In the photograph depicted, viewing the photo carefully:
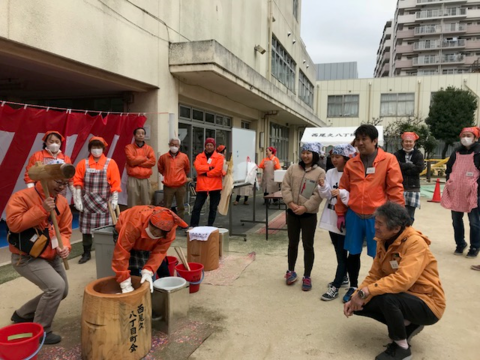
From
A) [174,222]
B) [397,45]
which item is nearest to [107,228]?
[174,222]

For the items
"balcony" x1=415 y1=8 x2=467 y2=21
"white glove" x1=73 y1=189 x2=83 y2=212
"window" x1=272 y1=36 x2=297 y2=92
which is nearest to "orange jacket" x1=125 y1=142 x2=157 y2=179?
"white glove" x1=73 y1=189 x2=83 y2=212

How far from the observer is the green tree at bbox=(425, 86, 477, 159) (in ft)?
84.9

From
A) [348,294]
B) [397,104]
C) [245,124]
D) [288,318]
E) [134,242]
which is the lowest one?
[288,318]

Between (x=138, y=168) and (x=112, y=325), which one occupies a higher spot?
(x=138, y=168)

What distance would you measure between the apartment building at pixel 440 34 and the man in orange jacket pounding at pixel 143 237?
186ft

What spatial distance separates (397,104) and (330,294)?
31.4 m

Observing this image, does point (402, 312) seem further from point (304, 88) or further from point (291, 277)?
point (304, 88)

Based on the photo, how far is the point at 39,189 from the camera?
9.30 feet

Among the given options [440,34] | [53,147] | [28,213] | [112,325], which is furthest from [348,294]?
[440,34]

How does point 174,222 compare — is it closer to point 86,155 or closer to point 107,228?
point 107,228

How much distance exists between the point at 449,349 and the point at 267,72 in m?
13.5

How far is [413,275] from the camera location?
8.55 feet

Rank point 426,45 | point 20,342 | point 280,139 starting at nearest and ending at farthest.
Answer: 1. point 20,342
2. point 280,139
3. point 426,45

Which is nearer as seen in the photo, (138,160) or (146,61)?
(138,160)
